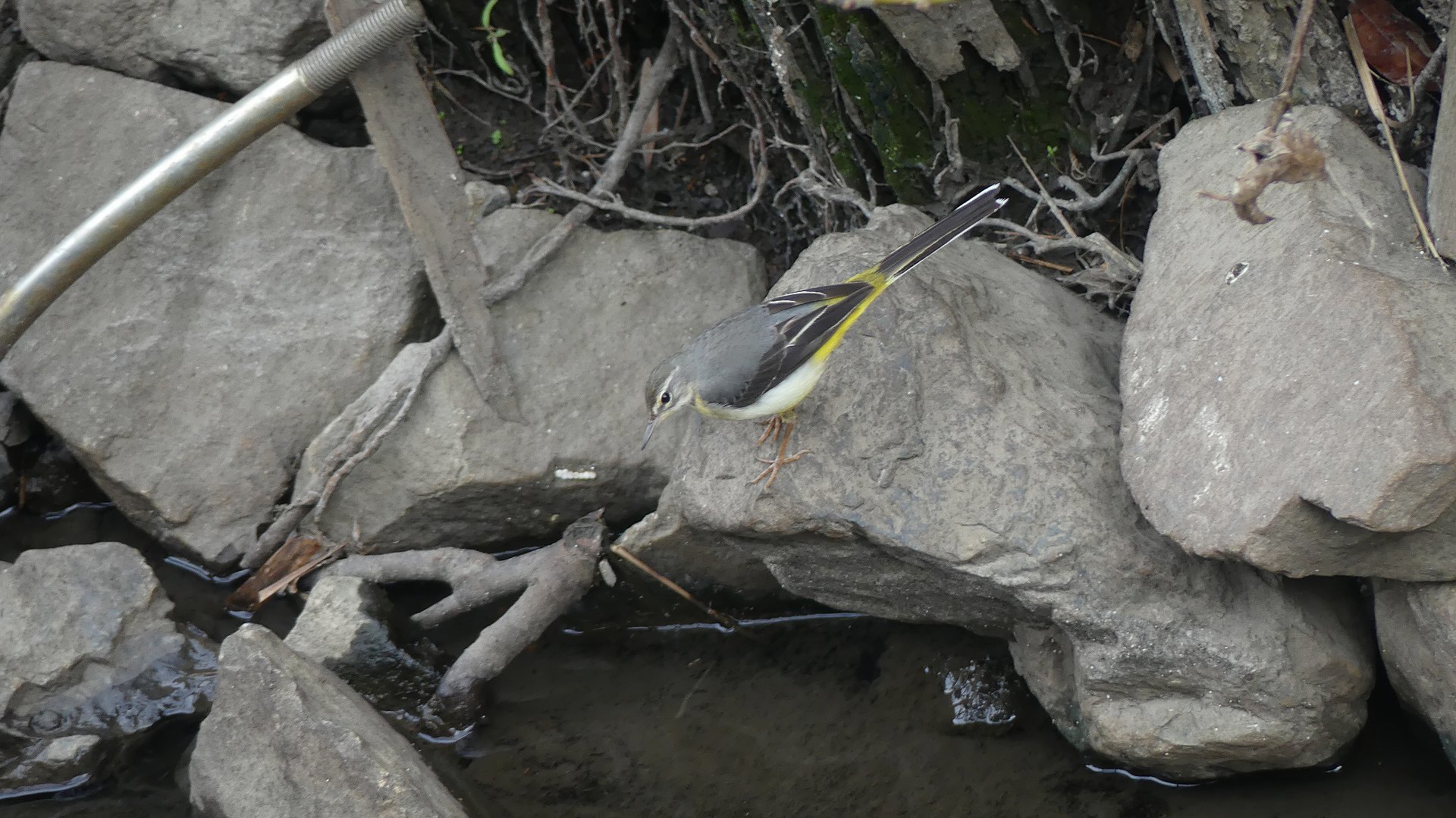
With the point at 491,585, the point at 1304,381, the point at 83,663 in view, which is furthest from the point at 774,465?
the point at 83,663

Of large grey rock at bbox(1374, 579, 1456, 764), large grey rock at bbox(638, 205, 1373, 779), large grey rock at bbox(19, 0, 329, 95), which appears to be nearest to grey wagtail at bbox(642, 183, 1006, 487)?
large grey rock at bbox(638, 205, 1373, 779)

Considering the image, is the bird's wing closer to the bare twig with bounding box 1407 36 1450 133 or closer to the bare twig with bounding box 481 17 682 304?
the bare twig with bounding box 481 17 682 304

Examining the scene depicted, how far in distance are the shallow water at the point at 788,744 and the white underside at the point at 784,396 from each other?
1.37 metres

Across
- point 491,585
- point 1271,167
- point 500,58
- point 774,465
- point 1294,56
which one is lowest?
point 491,585

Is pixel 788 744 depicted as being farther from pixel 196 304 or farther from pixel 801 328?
pixel 196 304

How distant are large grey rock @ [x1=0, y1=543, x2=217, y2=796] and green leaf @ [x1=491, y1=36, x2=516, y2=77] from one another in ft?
10.6

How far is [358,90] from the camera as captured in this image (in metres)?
5.43

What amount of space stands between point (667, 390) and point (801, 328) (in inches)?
24.2

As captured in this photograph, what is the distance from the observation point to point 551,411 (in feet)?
19.7

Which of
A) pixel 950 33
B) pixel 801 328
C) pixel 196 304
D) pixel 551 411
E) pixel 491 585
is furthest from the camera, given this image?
pixel 196 304

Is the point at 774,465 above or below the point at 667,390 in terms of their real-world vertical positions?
below

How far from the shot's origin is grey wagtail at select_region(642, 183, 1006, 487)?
4609 mm

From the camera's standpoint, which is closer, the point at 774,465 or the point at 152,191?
the point at 774,465

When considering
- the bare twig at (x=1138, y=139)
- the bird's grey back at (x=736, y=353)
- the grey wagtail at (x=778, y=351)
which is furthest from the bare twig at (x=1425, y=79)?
the bird's grey back at (x=736, y=353)
